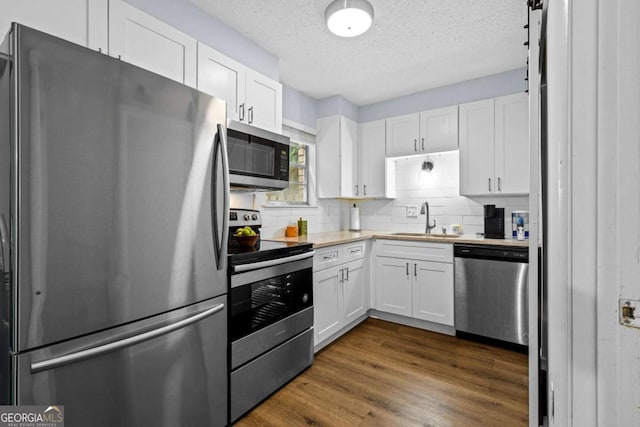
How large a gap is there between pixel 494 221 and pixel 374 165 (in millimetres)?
1417

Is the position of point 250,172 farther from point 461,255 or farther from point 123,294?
Result: point 461,255

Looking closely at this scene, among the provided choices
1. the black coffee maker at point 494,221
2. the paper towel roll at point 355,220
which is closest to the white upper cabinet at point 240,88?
the paper towel roll at point 355,220

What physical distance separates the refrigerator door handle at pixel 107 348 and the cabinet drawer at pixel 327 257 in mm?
1161

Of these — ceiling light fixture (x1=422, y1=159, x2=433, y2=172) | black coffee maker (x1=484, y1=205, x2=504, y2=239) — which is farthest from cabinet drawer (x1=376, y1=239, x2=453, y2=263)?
ceiling light fixture (x1=422, y1=159, x2=433, y2=172)

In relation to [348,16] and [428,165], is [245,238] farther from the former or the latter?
[428,165]

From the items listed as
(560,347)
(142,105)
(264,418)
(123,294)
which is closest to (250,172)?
(142,105)

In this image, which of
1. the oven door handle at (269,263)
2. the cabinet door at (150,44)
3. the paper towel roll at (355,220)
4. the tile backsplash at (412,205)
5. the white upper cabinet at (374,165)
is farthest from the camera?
the paper towel roll at (355,220)

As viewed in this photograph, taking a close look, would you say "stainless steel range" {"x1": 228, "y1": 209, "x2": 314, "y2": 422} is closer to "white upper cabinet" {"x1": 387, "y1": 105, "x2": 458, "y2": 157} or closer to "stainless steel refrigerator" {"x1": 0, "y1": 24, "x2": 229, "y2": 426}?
"stainless steel refrigerator" {"x1": 0, "y1": 24, "x2": 229, "y2": 426}

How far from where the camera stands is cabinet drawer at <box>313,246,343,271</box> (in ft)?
8.48

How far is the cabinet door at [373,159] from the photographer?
3.77 metres

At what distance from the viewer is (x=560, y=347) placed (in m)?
0.43

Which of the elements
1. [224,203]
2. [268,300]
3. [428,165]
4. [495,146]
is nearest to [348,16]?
[224,203]

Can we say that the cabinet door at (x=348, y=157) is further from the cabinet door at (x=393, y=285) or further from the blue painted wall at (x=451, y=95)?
the cabinet door at (x=393, y=285)

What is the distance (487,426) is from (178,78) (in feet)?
8.66
